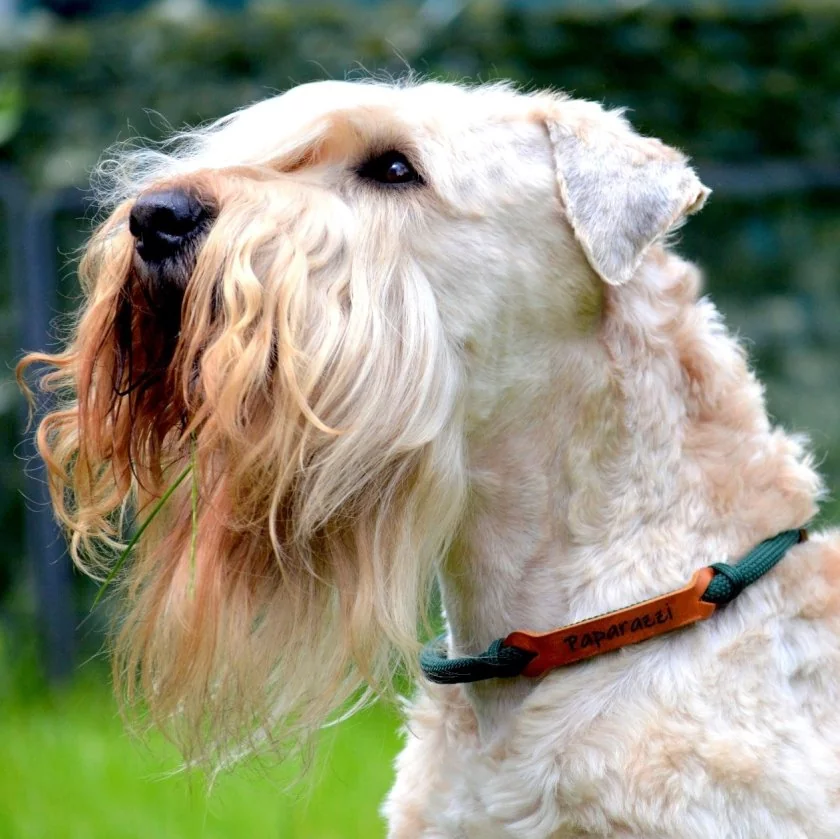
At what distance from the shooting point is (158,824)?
414cm

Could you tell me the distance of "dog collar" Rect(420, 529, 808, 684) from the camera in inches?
93.8

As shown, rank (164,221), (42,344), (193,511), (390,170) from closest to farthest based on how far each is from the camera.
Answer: (164,221) → (193,511) → (390,170) → (42,344)

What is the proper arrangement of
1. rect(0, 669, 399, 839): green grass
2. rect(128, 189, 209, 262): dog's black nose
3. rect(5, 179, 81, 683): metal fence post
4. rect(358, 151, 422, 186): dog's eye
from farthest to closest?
rect(5, 179, 81, 683): metal fence post → rect(0, 669, 399, 839): green grass → rect(358, 151, 422, 186): dog's eye → rect(128, 189, 209, 262): dog's black nose

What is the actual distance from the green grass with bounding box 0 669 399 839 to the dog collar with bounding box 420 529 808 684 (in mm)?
1209

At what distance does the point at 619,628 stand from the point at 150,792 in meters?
2.58

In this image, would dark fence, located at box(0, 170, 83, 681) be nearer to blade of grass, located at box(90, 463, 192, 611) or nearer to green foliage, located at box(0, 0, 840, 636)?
green foliage, located at box(0, 0, 840, 636)

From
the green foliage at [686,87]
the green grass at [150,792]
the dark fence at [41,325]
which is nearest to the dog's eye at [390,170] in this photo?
the green grass at [150,792]

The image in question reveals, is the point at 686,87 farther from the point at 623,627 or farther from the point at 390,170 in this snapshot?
the point at 623,627

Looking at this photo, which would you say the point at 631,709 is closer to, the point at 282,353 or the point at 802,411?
the point at 282,353

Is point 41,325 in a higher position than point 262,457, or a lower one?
lower

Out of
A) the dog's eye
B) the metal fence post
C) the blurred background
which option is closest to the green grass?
the metal fence post

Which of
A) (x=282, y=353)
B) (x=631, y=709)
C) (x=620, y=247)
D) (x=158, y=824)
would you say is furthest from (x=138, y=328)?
(x=158, y=824)

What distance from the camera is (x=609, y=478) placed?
252 cm

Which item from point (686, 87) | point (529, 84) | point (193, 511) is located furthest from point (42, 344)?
point (193, 511)
